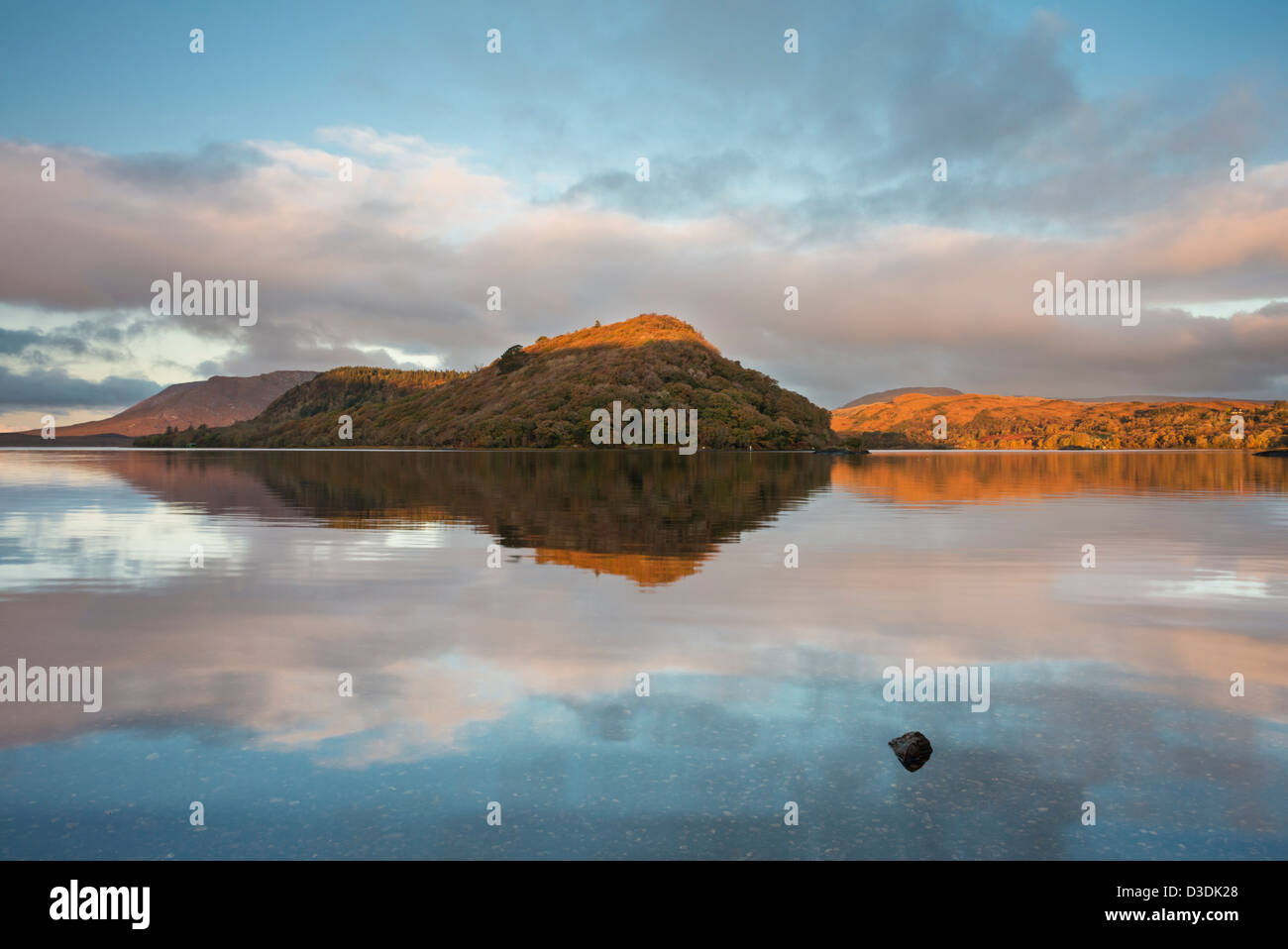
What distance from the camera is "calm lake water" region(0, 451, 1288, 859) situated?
797cm

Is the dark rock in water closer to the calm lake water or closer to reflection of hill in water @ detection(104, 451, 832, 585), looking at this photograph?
the calm lake water

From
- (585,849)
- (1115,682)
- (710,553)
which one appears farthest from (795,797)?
(710,553)

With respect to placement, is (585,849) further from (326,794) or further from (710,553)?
(710,553)

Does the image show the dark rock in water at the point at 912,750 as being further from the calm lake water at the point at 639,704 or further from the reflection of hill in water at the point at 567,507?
the reflection of hill in water at the point at 567,507

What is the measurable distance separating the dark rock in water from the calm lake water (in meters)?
0.15

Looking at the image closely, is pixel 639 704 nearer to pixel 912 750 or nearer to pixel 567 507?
pixel 912 750

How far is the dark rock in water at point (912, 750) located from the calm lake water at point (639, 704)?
15 cm

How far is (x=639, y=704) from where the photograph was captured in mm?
11508

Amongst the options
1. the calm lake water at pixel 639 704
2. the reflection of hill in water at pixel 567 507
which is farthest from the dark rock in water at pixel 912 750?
the reflection of hill in water at pixel 567 507

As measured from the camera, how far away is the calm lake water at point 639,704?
26.1 feet

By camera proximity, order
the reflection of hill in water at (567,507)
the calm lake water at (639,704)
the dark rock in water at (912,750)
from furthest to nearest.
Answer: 1. the reflection of hill in water at (567,507)
2. the dark rock in water at (912,750)
3. the calm lake water at (639,704)

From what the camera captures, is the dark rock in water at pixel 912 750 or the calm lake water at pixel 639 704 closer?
the calm lake water at pixel 639 704

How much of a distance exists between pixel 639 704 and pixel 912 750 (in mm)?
3742

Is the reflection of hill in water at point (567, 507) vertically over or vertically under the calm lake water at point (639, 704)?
over
